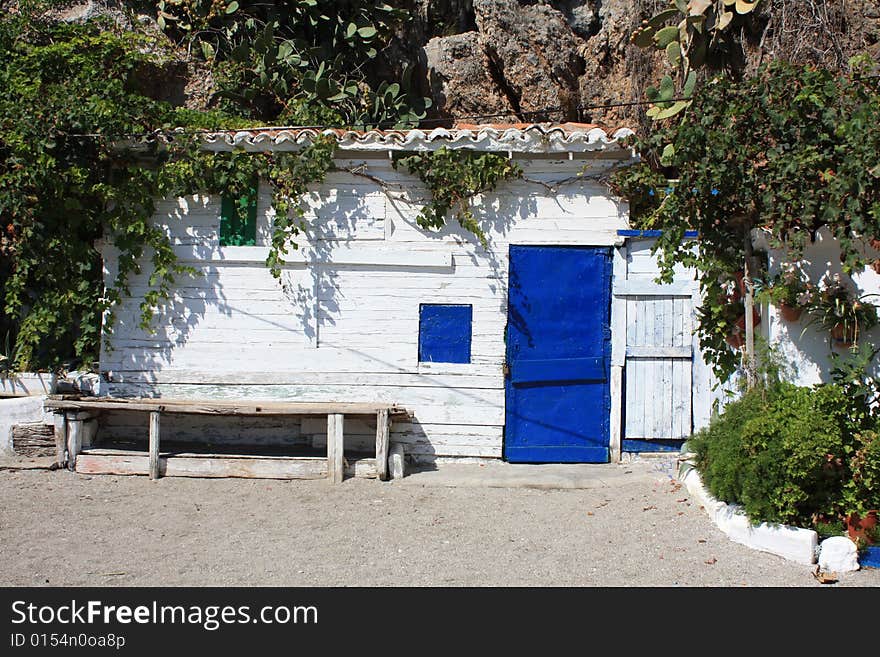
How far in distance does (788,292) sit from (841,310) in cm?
39

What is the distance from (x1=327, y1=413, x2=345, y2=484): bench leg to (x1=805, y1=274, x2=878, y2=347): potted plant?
4.20 meters

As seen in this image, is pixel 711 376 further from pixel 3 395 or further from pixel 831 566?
pixel 3 395

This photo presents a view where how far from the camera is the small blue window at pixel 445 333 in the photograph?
845 centimetres

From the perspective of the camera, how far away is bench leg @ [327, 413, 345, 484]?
768 centimetres

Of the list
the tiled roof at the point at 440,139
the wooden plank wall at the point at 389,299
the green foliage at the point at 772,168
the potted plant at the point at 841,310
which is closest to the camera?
the green foliage at the point at 772,168

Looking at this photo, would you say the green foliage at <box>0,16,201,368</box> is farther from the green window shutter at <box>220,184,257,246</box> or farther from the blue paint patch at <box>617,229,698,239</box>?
the blue paint patch at <box>617,229,698,239</box>

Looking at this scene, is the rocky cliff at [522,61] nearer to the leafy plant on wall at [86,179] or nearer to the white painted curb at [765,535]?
the leafy plant on wall at [86,179]

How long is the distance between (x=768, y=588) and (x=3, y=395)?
24.0 feet

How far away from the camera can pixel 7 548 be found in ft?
19.3

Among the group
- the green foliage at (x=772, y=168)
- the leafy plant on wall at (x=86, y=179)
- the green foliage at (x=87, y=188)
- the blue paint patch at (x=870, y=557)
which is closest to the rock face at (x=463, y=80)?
the leafy plant on wall at (x=86, y=179)

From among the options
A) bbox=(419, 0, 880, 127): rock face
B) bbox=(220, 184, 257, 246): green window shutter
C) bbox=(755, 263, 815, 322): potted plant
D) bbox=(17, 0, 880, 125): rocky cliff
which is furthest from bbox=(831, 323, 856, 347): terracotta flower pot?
bbox=(419, 0, 880, 127): rock face

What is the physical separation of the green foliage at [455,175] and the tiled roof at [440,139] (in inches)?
4.1

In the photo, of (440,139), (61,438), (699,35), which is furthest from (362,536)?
(699,35)

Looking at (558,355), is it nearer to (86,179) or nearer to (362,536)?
A: (362,536)
